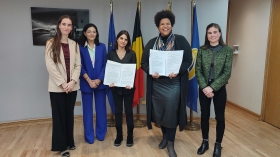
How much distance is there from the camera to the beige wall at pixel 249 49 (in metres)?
3.73

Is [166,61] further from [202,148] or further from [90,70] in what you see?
[202,148]

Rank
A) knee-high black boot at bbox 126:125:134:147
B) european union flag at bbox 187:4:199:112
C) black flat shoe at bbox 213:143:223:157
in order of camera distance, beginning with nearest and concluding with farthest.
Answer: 1. black flat shoe at bbox 213:143:223:157
2. knee-high black boot at bbox 126:125:134:147
3. european union flag at bbox 187:4:199:112

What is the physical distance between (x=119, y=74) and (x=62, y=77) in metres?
0.63

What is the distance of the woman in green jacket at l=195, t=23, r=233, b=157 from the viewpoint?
7.59 ft

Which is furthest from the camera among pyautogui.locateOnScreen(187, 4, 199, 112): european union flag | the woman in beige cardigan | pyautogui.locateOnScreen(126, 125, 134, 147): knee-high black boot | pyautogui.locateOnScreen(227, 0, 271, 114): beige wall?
pyautogui.locateOnScreen(227, 0, 271, 114): beige wall

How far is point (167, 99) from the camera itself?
7.84 ft

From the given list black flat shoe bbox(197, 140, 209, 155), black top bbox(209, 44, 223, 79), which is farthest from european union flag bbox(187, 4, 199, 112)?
black top bbox(209, 44, 223, 79)

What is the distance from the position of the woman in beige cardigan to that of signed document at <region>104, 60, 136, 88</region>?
1.14ft

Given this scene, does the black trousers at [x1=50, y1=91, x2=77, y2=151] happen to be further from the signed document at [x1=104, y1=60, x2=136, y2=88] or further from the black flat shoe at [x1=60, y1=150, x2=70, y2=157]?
the signed document at [x1=104, y1=60, x2=136, y2=88]

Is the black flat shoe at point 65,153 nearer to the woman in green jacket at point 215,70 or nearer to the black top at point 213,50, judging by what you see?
the woman in green jacket at point 215,70

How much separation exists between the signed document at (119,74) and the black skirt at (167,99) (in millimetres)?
322

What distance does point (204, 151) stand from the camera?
2.62 meters

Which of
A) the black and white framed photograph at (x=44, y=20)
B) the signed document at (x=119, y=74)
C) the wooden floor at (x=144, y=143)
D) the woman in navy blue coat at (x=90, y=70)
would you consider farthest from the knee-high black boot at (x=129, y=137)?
the black and white framed photograph at (x=44, y=20)

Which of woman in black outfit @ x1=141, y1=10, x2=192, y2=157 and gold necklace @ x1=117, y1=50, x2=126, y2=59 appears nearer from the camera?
woman in black outfit @ x1=141, y1=10, x2=192, y2=157
